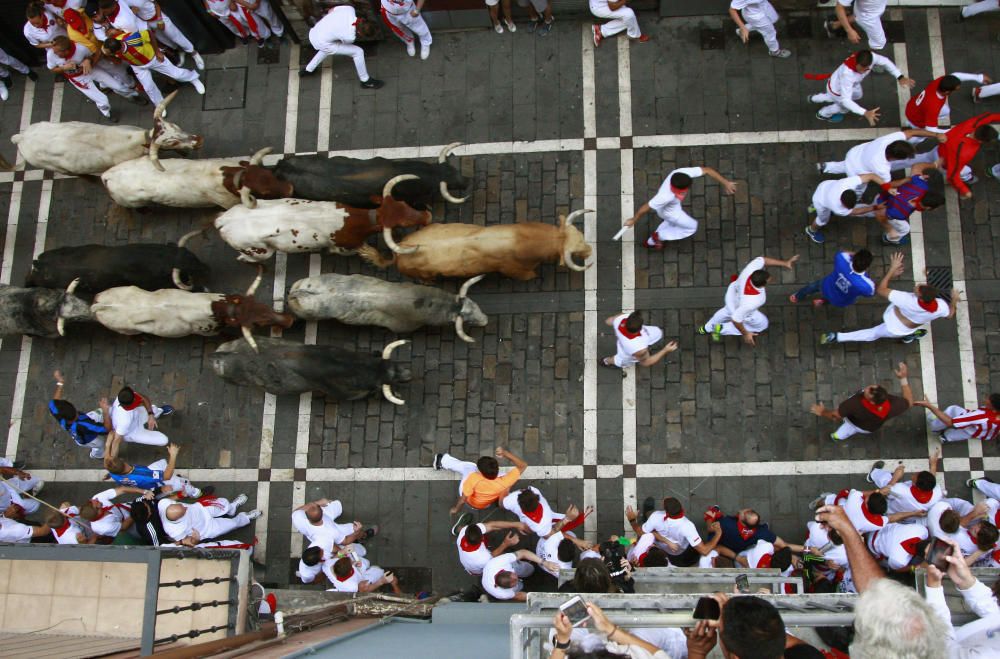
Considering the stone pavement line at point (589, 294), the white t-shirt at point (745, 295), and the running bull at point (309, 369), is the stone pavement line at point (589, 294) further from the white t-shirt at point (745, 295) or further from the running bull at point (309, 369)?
the running bull at point (309, 369)

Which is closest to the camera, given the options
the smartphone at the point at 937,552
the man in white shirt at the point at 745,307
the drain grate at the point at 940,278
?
the smartphone at the point at 937,552

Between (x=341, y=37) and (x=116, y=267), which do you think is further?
(x=341, y=37)

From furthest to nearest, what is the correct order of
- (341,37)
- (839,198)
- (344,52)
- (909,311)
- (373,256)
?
1. (344,52)
2. (341,37)
3. (373,256)
4. (839,198)
5. (909,311)

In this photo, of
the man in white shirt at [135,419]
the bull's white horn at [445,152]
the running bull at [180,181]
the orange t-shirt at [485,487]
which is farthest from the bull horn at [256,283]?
the orange t-shirt at [485,487]

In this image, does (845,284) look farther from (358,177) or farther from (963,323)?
(358,177)

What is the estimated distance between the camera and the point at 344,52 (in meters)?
12.4

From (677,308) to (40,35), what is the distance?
1135 cm

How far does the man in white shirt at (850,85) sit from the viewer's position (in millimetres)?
10508

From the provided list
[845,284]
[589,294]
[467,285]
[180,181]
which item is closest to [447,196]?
[467,285]

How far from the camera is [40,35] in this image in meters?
11.9

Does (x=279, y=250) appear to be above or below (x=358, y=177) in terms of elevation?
below

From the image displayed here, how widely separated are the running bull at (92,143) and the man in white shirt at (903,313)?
434 inches

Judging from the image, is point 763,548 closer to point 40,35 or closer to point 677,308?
point 677,308

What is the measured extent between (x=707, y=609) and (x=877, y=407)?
551cm
